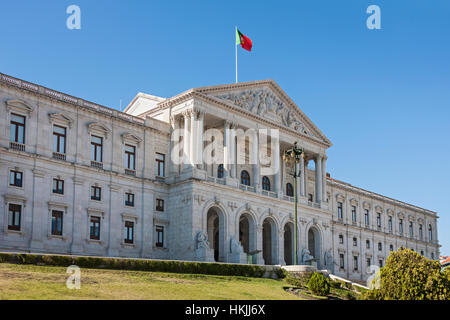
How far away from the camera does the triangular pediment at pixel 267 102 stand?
5597 centimetres

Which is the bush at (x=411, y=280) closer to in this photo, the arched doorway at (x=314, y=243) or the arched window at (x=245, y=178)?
the arched window at (x=245, y=178)

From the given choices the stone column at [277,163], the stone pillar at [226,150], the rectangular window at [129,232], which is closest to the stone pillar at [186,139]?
the stone pillar at [226,150]

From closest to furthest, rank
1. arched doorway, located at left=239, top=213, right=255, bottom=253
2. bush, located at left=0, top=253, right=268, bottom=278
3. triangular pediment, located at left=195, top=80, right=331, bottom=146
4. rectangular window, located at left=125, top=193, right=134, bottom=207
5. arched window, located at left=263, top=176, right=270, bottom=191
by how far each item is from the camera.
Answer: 1. bush, located at left=0, top=253, right=268, bottom=278
2. rectangular window, located at left=125, top=193, right=134, bottom=207
3. triangular pediment, located at left=195, top=80, right=331, bottom=146
4. arched doorway, located at left=239, top=213, right=255, bottom=253
5. arched window, located at left=263, top=176, right=270, bottom=191

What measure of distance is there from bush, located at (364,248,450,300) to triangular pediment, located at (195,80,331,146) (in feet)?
92.2

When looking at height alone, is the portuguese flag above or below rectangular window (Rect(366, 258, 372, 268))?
above

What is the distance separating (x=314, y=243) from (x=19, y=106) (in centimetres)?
3727

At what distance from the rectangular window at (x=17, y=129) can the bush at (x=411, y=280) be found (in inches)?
1125

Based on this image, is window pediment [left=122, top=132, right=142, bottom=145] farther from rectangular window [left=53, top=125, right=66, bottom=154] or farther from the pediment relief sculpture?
the pediment relief sculpture

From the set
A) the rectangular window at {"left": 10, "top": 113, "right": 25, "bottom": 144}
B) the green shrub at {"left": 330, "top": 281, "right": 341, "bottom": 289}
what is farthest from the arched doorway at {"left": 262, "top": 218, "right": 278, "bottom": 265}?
the rectangular window at {"left": 10, "top": 113, "right": 25, "bottom": 144}

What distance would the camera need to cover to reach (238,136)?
2264 inches

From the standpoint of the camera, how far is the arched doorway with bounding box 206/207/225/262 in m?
53.0
